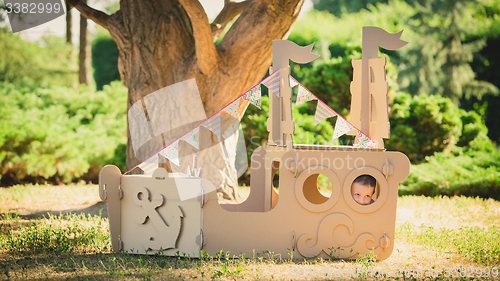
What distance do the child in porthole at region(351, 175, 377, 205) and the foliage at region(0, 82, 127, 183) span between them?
5.74 metres

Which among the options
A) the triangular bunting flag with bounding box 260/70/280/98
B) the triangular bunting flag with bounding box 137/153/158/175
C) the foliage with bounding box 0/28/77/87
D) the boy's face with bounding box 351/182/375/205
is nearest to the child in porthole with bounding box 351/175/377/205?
the boy's face with bounding box 351/182/375/205

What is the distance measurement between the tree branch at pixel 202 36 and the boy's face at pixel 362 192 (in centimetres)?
257

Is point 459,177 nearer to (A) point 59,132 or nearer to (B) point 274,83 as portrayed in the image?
(B) point 274,83

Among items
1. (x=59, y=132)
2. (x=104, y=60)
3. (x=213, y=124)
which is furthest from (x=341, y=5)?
(x=213, y=124)

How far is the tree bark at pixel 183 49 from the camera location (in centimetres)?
494

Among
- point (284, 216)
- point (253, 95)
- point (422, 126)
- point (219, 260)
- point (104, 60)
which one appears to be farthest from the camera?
point (104, 60)

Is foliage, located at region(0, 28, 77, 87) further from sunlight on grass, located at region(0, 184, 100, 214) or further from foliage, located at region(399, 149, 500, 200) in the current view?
foliage, located at region(399, 149, 500, 200)

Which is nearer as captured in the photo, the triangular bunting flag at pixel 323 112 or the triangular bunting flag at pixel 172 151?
the triangular bunting flag at pixel 172 151

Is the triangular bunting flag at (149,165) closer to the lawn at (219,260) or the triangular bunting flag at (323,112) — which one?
the lawn at (219,260)

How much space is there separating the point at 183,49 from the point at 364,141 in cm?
304

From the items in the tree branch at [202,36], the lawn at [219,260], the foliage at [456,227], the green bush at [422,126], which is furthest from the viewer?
the green bush at [422,126]

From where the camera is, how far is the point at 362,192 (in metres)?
3.38

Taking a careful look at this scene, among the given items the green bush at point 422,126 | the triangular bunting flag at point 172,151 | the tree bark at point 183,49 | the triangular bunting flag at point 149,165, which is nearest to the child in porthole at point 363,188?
the triangular bunting flag at point 172,151

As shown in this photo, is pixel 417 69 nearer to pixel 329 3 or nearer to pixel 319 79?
pixel 319 79
